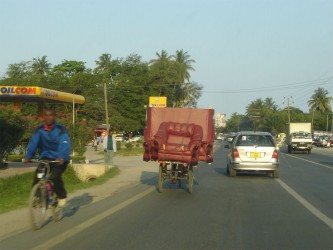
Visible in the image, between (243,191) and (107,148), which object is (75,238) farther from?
(107,148)

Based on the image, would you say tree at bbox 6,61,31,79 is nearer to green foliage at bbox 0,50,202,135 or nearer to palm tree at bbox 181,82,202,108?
green foliage at bbox 0,50,202,135

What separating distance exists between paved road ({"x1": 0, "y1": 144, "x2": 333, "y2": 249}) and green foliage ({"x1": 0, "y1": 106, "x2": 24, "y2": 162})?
17.3 feet

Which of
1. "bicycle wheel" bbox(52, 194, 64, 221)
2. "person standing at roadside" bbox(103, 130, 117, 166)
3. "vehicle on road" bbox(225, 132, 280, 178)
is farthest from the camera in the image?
"person standing at roadside" bbox(103, 130, 117, 166)

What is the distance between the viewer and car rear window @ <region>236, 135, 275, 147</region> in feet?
59.3

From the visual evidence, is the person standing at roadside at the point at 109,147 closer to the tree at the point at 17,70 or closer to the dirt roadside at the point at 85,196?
the dirt roadside at the point at 85,196

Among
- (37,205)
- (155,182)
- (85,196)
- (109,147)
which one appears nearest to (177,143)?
(85,196)

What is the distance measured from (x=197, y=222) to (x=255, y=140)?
9990 mm

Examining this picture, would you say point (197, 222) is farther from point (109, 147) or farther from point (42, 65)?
point (42, 65)

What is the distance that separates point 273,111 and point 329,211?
443 ft

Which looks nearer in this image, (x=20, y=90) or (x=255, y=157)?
(x=255, y=157)

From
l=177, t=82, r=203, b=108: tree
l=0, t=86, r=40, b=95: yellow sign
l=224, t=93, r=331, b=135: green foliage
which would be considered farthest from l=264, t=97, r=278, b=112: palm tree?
l=0, t=86, r=40, b=95: yellow sign

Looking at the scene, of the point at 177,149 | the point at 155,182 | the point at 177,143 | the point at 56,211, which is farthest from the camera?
the point at 155,182

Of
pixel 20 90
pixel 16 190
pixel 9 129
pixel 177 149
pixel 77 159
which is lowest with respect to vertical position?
pixel 16 190

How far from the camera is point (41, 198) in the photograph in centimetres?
827
